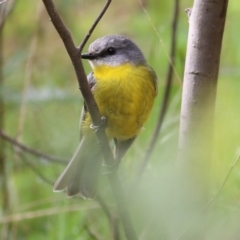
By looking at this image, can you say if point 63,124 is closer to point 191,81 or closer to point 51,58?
point 51,58

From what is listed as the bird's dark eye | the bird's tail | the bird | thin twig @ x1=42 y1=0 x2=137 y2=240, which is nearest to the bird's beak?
the bird

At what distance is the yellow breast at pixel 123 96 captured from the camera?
255 cm

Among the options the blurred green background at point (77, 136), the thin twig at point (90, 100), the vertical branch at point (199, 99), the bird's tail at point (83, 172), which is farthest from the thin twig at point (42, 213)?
the vertical branch at point (199, 99)

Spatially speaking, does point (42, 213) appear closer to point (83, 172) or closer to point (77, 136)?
point (83, 172)

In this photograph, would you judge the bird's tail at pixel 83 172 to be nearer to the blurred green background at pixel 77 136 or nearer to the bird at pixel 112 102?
the bird at pixel 112 102

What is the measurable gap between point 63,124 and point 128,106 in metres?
1.62

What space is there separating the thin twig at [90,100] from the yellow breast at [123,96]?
48cm

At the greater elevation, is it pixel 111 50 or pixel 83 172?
pixel 111 50

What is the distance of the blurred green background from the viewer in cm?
214

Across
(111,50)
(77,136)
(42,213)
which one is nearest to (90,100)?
(111,50)

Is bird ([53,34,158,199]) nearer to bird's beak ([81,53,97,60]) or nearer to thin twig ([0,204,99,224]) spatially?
bird's beak ([81,53,97,60])

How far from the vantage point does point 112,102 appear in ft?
8.36

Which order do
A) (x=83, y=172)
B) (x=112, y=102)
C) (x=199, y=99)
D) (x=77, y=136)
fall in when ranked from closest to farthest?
(x=199, y=99) → (x=112, y=102) → (x=83, y=172) → (x=77, y=136)

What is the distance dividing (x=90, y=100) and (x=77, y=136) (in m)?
1.98
